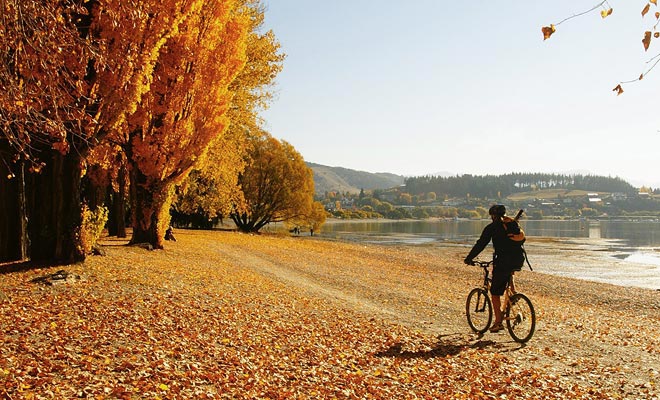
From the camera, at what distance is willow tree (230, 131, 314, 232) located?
52.0 meters

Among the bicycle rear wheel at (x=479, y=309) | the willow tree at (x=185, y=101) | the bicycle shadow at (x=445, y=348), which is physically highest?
the willow tree at (x=185, y=101)

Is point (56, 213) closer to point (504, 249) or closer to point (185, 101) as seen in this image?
point (185, 101)

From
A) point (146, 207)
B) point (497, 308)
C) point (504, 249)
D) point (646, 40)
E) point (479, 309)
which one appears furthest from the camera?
point (146, 207)

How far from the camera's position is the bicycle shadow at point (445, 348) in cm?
875

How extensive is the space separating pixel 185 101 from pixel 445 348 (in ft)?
42.3

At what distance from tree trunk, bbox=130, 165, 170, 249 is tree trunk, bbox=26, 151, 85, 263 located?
6.13 meters

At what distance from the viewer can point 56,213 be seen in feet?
40.7

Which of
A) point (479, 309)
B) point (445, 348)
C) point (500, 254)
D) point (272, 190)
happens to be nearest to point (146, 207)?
point (479, 309)

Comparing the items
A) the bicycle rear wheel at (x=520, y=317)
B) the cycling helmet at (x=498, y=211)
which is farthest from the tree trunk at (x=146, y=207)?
the bicycle rear wheel at (x=520, y=317)

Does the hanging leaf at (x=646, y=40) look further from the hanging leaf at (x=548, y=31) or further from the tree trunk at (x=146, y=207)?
the tree trunk at (x=146, y=207)

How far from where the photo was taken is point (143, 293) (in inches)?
429

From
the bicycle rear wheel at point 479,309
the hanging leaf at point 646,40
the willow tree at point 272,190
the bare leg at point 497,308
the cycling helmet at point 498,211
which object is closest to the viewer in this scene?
the hanging leaf at point 646,40

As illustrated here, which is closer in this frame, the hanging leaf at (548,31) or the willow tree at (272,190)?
the hanging leaf at (548,31)

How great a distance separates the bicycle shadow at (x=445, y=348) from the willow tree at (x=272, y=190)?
1676 inches
